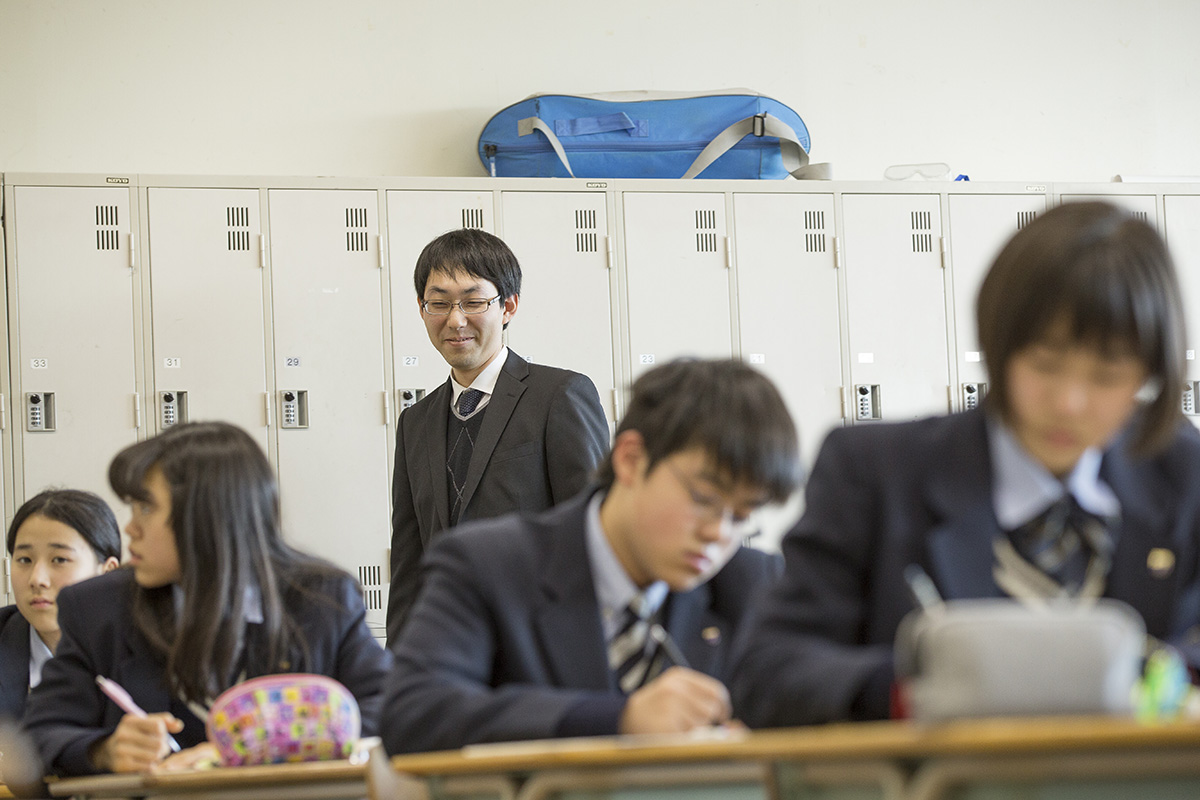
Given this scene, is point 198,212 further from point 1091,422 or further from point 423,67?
point 1091,422

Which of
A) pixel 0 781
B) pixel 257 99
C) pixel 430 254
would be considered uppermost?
pixel 257 99

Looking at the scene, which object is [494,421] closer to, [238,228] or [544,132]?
[238,228]

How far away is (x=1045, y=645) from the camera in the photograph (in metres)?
0.90

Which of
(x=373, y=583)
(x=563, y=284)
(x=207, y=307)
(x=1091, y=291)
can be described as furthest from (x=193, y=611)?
(x=563, y=284)

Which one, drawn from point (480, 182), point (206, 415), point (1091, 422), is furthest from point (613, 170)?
point (1091, 422)

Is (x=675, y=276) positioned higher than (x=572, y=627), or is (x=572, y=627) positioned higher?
(x=675, y=276)

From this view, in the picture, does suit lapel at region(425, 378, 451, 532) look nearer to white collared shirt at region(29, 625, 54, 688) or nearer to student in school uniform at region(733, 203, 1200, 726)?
white collared shirt at region(29, 625, 54, 688)

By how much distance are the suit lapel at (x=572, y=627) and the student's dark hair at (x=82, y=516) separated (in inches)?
74.8

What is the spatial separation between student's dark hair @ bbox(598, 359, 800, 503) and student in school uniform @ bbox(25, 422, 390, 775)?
748 mm

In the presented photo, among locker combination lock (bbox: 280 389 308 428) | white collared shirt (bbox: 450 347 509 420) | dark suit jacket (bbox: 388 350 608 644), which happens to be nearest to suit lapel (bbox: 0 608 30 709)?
dark suit jacket (bbox: 388 350 608 644)

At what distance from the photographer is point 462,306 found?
3314 millimetres

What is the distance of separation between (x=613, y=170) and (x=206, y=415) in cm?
172

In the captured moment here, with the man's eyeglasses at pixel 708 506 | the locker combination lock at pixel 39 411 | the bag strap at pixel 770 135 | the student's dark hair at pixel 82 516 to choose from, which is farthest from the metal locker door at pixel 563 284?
the man's eyeglasses at pixel 708 506

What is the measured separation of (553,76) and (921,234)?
1593 millimetres
